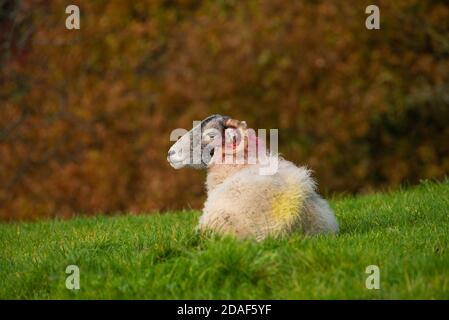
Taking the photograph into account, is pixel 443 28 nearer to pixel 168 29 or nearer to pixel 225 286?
pixel 168 29

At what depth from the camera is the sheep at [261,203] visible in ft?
21.9

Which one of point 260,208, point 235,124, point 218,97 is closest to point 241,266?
point 260,208

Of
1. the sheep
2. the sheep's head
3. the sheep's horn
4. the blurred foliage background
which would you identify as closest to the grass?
the sheep

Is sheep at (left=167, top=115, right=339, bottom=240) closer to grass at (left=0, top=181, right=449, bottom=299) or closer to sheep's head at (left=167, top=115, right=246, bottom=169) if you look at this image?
sheep's head at (left=167, top=115, right=246, bottom=169)

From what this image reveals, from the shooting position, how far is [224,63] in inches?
672

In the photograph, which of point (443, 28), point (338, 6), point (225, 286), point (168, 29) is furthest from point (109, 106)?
point (225, 286)

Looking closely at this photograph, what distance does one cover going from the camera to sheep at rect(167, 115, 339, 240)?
263 inches

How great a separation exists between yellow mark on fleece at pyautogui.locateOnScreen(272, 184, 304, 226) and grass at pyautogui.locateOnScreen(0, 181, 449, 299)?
21 centimetres

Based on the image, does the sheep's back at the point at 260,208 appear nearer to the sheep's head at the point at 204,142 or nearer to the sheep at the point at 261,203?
the sheep at the point at 261,203

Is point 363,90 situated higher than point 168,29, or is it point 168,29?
point 168,29

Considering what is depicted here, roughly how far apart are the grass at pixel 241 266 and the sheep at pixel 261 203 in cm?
19

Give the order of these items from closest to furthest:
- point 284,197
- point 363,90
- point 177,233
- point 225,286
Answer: point 225,286
point 284,197
point 177,233
point 363,90

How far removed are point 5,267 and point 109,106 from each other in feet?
33.8

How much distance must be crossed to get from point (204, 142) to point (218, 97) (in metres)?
9.60
